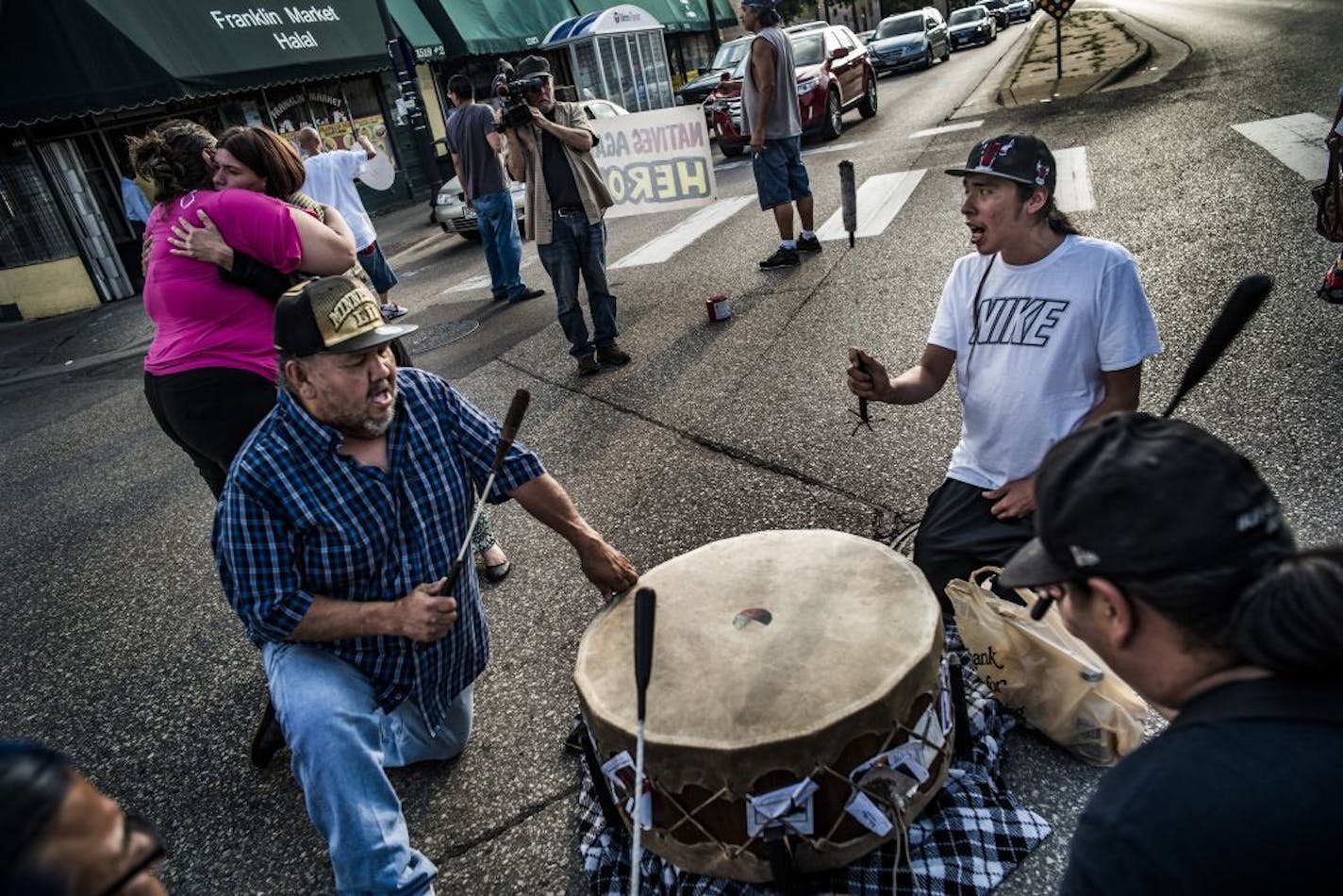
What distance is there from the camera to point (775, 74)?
7.10 meters

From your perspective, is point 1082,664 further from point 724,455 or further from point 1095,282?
point 724,455

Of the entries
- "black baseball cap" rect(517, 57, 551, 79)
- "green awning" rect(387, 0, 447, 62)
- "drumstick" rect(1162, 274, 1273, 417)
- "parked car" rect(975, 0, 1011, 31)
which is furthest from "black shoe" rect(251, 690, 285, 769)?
"parked car" rect(975, 0, 1011, 31)

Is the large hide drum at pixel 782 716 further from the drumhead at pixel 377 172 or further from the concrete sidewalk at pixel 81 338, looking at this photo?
the concrete sidewalk at pixel 81 338

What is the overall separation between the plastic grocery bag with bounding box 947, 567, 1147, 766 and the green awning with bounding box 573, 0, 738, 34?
23118 mm

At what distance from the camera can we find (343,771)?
2.15 m

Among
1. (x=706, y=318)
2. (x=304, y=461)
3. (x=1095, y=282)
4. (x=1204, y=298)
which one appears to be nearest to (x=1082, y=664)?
(x=1095, y=282)

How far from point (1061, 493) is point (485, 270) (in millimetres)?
10041

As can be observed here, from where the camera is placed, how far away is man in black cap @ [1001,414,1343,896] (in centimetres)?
108

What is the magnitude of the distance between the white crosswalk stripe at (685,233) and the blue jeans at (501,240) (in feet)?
3.65

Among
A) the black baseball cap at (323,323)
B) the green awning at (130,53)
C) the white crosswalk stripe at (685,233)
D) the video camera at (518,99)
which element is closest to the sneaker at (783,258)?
the white crosswalk stripe at (685,233)

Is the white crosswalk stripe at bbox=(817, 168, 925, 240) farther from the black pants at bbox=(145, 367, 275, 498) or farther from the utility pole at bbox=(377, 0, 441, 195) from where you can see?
the utility pole at bbox=(377, 0, 441, 195)

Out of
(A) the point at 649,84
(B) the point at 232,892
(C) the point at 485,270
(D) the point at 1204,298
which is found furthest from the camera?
(A) the point at 649,84

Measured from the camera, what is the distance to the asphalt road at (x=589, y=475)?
277 cm

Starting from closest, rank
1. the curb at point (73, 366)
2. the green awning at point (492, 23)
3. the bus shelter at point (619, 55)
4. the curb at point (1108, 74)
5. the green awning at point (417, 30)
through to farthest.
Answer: the curb at point (73, 366) → the curb at point (1108, 74) → the green awning at point (417, 30) → the green awning at point (492, 23) → the bus shelter at point (619, 55)
